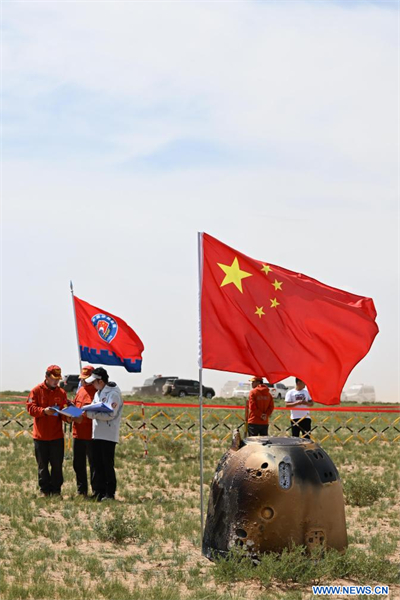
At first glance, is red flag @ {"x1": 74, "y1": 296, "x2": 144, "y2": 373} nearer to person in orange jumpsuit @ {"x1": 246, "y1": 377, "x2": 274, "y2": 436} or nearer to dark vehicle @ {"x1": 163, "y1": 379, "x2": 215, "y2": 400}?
person in orange jumpsuit @ {"x1": 246, "y1": 377, "x2": 274, "y2": 436}

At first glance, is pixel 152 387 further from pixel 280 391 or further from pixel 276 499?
pixel 276 499

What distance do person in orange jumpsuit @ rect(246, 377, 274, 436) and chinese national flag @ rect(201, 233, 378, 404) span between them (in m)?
7.12

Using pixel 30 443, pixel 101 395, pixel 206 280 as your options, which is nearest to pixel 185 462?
pixel 30 443

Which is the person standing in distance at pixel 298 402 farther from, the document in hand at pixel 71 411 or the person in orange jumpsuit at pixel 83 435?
the document in hand at pixel 71 411

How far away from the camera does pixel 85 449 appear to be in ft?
45.7

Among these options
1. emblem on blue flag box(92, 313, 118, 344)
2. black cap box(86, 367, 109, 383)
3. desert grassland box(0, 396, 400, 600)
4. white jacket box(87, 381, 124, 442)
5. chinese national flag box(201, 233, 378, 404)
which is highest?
emblem on blue flag box(92, 313, 118, 344)

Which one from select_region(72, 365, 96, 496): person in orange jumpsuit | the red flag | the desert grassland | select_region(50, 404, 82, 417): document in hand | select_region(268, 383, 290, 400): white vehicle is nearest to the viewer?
the desert grassland

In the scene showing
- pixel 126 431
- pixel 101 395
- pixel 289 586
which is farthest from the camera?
pixel 126 431

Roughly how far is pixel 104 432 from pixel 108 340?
18.1ft

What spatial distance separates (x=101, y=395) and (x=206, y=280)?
13.0 feet

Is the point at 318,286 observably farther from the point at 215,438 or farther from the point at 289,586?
the point at 215,438

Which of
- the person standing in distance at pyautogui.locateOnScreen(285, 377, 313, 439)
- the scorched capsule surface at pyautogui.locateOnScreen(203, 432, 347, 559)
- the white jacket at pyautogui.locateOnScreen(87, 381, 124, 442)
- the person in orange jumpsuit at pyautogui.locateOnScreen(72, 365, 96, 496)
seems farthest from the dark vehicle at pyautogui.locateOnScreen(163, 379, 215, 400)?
the scorched capsule surface at pyautogui.locateOnScreen(203, 432, 347, 559)

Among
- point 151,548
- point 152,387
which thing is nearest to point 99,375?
point 151,548

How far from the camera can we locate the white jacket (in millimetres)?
12979
